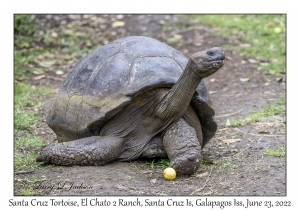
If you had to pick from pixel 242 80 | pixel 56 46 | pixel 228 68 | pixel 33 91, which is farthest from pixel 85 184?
pixel 56 46

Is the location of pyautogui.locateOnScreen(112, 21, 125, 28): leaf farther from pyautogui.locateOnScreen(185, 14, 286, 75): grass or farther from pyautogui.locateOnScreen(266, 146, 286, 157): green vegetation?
pyautogui.locateOnScreen(266, 146, 286, 157): green vegetation

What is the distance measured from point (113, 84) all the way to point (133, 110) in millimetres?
320

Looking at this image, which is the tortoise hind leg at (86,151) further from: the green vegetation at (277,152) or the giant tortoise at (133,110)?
the green vegetation at (277,152)

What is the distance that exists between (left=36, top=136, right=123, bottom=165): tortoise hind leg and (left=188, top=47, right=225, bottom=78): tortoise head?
1097 millimetres

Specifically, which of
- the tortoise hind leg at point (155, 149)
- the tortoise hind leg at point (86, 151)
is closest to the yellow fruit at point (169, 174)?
the tortoise hind leg at point (155, 149)

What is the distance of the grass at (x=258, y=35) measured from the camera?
901 centimetres

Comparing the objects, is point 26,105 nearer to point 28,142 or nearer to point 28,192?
point 28,142

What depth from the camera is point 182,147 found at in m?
4.27

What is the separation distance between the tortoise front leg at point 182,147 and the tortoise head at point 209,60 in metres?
0.64

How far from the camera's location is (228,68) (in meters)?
8.88

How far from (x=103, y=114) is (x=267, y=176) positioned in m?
1.53

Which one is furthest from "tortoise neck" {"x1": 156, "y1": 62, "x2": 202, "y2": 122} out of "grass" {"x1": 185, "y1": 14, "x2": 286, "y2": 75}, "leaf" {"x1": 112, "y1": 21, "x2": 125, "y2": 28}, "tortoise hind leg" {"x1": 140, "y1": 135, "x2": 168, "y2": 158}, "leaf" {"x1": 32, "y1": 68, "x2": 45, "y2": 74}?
"leaf" {"x1": 112, "y1": 21, "x2": 125, "y2": 28}

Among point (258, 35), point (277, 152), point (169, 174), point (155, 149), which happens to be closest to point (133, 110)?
point (155, 149)

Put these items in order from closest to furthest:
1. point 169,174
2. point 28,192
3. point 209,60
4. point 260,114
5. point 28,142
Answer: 1. point 28,192
2. point 209,60
3. point 169,174
4. point 28,142
5. point 260,114
